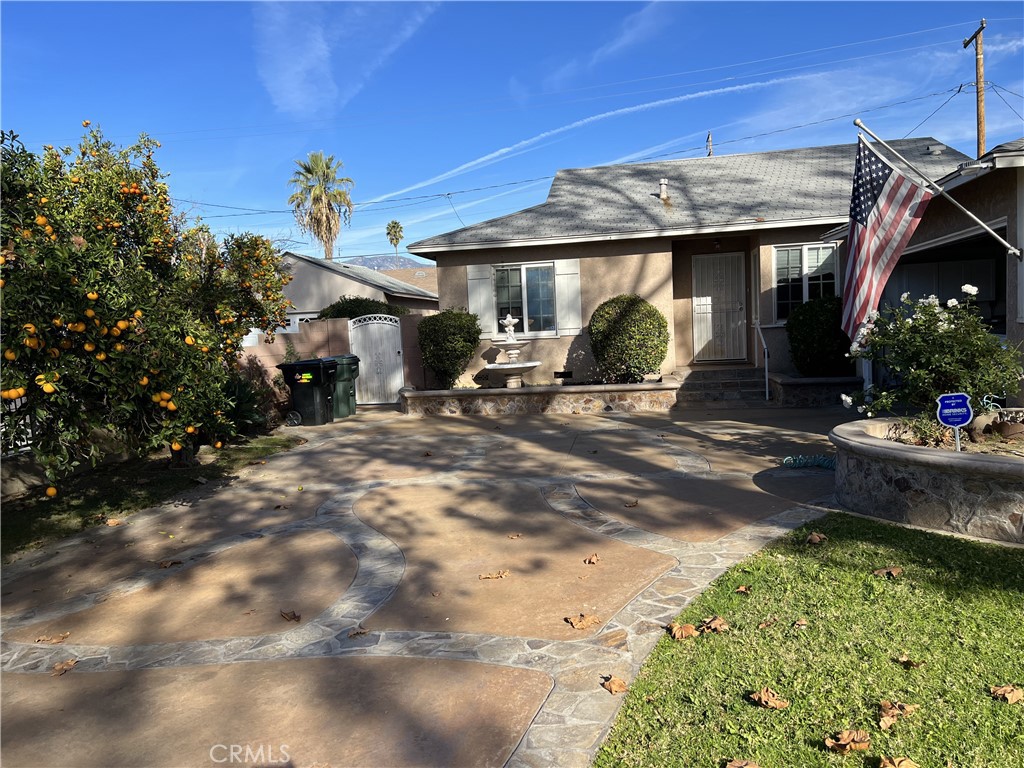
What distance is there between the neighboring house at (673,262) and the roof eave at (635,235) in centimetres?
2

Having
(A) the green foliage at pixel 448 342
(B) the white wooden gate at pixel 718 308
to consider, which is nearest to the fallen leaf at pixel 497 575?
(A) the green foliage at pixel 448 342

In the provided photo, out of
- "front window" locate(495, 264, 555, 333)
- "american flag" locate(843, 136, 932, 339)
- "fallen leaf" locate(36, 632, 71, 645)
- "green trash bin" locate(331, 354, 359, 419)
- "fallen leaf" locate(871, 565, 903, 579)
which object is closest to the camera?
"fallen leaf" locate(36, 632, 71, 645)

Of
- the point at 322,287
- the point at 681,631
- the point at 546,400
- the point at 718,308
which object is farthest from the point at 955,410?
the point at 322,287

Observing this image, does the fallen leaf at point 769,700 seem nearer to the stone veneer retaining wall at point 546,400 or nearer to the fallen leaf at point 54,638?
the fallen leaf at point 54,638

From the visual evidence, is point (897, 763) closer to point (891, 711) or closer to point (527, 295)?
point (891, 711)

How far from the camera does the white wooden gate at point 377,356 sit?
15.8 m

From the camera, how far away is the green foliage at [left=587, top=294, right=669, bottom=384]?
44.9 ft

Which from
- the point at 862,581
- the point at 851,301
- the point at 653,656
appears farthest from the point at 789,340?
the point at 653,656

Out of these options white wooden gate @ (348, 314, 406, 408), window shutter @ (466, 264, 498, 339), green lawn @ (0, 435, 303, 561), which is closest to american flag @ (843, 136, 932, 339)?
green lawn @ (0, 435, 303, 561)

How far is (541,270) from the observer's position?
15164mm

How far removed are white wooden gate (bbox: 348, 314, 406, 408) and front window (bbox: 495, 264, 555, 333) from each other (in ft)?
8.08

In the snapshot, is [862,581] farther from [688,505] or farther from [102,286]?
[102,286]

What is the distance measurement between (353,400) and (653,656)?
38.2 ft

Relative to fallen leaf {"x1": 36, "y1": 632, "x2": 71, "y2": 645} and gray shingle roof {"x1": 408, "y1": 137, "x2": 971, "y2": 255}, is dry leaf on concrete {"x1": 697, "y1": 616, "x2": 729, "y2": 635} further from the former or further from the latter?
gray shingle roof {"x1": 408, "y1": 137, "x2": 971, "y2": 255}
